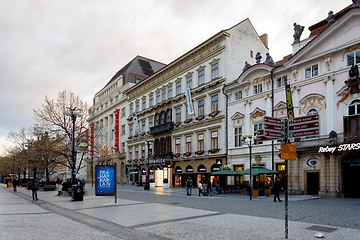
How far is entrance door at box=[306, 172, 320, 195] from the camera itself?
26.5m

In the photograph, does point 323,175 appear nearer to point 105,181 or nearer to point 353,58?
point 353,58

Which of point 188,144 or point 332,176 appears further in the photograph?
point 188,144

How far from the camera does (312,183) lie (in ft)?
87.8

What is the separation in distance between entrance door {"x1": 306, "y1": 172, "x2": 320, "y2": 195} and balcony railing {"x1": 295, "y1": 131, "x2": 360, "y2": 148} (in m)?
2.71

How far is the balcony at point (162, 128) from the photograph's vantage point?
1806 inches

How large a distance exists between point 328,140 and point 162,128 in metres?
27.0

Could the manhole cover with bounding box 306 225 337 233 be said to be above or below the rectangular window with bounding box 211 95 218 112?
below

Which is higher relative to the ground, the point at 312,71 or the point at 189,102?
the point at 312,71

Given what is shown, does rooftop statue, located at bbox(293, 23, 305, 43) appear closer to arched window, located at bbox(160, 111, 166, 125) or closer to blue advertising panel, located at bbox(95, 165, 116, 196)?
blue advertising panel, located at bbox(95, 165, 116, 196)

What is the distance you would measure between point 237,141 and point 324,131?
34.5 ft

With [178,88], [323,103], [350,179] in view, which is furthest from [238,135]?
[178,88]

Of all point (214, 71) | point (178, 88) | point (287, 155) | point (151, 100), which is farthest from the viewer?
point (151, 100)

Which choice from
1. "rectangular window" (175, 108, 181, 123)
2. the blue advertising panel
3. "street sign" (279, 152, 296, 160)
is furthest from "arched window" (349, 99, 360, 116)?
"rectangular window" (175, 108, 181, 123)

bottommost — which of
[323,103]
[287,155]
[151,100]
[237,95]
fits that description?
[287,155]
